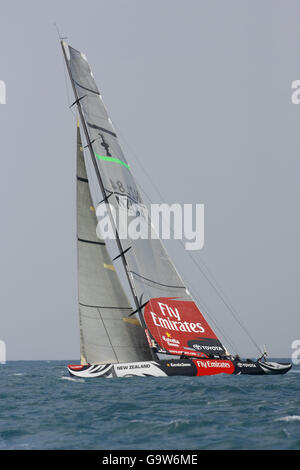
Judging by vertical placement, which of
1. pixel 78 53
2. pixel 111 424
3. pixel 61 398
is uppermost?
pixel 78 53

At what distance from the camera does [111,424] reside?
43.1 ft

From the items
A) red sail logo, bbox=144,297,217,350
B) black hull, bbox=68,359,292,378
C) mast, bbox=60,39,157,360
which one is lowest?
black hull, bbox=68,359,292,378

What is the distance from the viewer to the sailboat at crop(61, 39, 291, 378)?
80.8ft

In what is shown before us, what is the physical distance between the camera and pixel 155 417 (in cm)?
1387

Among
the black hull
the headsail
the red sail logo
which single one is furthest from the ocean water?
the red sail logo

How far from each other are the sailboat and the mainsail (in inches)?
1.7

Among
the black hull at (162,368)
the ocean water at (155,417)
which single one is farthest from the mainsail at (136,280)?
the ocean water at (155,417)

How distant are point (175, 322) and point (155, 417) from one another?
11.7 meters

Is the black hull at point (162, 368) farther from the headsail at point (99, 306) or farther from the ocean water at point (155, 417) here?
the ocean water at point (155, 417)

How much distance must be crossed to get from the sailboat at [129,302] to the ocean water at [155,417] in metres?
3.28

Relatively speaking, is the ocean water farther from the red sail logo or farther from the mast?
the mast

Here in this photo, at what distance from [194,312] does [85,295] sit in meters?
4.99
